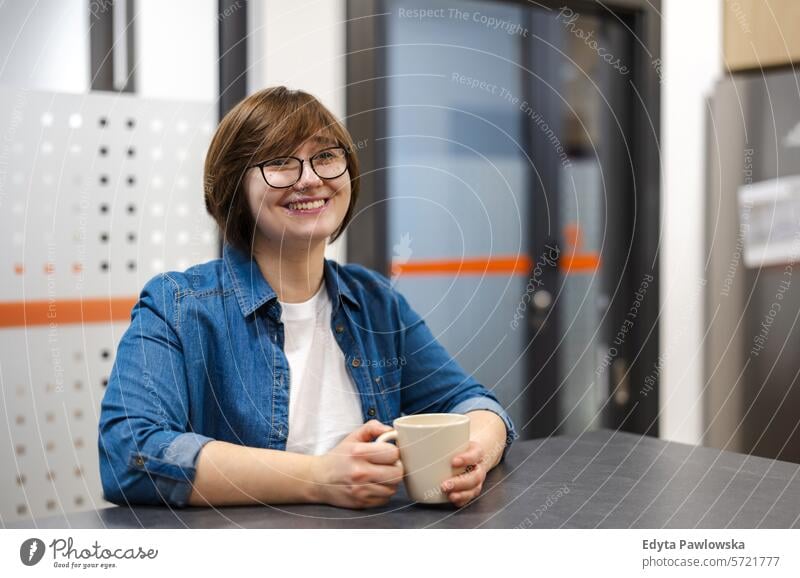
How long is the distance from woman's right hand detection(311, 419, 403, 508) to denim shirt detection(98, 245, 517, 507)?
0.36 ft

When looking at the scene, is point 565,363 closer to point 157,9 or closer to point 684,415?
point 684,415

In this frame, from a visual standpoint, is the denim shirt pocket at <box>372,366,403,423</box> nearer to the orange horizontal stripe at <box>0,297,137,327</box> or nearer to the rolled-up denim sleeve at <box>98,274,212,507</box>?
the rolled-up denim sleeve at <box>98,274,212,507</box>

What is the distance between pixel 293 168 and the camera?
0.86 m

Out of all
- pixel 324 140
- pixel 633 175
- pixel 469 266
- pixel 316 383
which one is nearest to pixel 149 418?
pixel 316 383

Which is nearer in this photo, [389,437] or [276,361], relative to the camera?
[389,437]

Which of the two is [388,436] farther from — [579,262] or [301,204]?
[579,262]

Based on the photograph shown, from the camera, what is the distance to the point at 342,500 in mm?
724

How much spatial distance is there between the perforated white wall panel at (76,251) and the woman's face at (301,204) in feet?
0.82

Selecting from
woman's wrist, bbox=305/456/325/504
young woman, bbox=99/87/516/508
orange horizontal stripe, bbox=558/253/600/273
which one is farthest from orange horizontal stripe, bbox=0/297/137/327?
orange horizontal stripe, bbox=558/253/600/273

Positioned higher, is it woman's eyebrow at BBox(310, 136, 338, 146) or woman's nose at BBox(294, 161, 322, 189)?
woman's eyebrow at BBox(310, 136, 338, 146)

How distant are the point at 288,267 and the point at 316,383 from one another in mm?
129

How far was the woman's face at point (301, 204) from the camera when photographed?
34.1 inches

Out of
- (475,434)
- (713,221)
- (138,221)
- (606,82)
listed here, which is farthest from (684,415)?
(138,221)

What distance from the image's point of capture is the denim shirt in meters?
0.73
